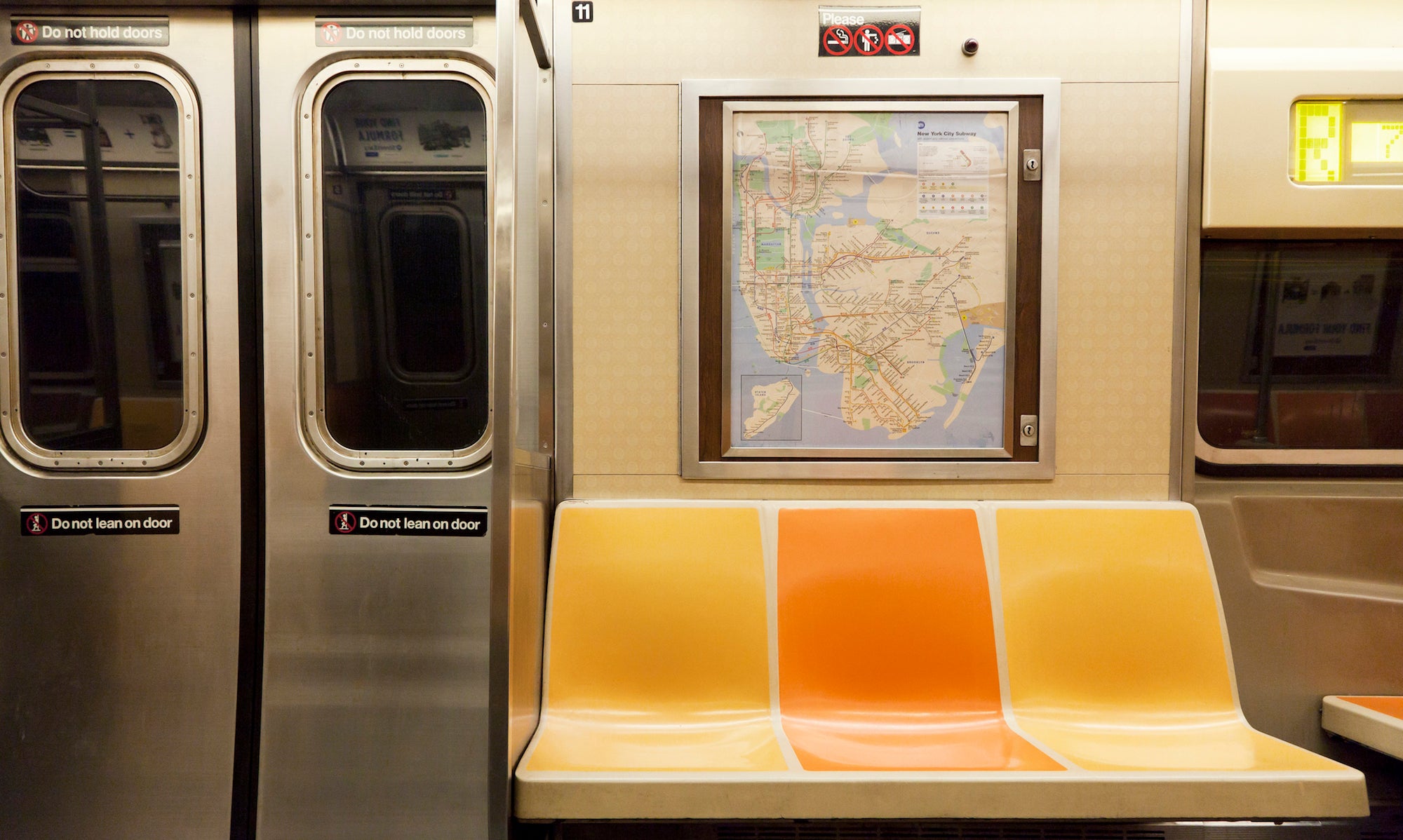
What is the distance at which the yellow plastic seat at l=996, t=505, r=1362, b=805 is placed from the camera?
2160 millimetres

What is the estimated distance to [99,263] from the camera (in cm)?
225

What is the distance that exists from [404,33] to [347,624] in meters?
1.84

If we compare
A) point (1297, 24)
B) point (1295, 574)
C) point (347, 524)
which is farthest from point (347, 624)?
point (1297, 24)

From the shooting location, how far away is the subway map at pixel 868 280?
237cm

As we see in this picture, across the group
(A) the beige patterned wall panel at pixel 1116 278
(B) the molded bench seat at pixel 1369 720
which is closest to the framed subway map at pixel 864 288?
(A) the beige patterned wall panel at pixel 1116 278

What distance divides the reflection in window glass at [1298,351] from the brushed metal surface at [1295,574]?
18 cm

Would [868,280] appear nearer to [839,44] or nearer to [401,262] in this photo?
[839,44]

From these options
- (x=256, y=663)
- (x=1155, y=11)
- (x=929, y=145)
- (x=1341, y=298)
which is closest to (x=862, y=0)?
(x=929, y=145)

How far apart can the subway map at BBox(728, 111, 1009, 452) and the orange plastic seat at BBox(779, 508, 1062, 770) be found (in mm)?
299

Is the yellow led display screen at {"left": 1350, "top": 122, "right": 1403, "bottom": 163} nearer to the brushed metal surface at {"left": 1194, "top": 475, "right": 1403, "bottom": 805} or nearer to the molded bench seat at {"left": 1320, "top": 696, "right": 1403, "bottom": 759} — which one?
the brushed metal surface at {"left": 1194, "top": 475, "right": 1403, "bottom": 805}

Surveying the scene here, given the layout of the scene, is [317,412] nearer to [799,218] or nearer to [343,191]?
[343,191]

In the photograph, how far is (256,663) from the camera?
2.24m

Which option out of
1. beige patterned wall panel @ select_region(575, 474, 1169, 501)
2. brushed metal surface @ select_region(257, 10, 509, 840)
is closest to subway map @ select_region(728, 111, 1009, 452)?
beige patterned wall panel @ select_region(575, 474, 1169, 501)

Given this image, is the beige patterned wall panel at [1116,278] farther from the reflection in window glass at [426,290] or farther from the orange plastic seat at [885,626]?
the reflection in window glass at [426,290]
